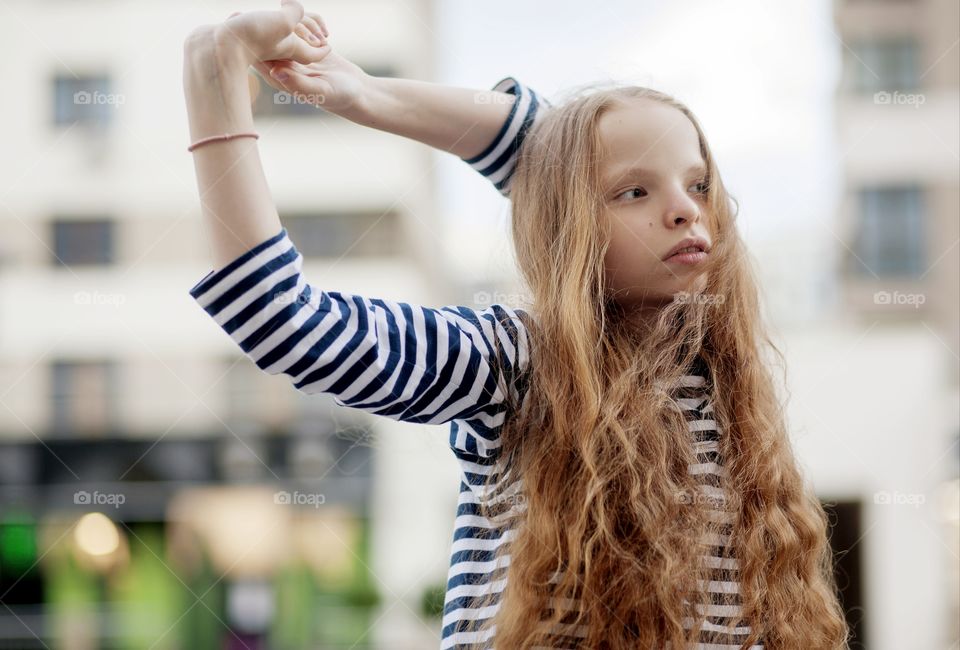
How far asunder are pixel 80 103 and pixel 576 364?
5.86 metres

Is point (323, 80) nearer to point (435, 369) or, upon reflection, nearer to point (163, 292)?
point (435, 369)

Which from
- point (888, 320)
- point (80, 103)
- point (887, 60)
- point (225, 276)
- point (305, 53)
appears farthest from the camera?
point (80, 103)

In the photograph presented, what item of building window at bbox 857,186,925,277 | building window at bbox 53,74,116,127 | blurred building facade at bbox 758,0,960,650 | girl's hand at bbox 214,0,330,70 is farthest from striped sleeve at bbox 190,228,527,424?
building window at bbox 53,74,116,127

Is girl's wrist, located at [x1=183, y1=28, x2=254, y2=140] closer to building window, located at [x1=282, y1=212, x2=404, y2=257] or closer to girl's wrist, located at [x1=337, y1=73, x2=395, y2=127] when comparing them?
girl's wrist, located at [x1=337, y1=73, x2=395, y2=127]

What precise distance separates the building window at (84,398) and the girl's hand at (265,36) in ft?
17.5

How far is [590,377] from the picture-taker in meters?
0.60

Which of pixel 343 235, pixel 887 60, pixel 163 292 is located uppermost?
pixel 887 60

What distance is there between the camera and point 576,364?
1.96 feet

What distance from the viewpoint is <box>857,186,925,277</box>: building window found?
165 inches

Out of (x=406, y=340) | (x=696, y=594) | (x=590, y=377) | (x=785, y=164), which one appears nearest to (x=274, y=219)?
(x=406, y=340)

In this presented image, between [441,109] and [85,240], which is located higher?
[85,240]

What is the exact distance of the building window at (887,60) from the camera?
4371mm

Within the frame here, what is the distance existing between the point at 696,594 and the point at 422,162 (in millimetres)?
4796

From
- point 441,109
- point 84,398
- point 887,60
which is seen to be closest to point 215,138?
point 441,109
